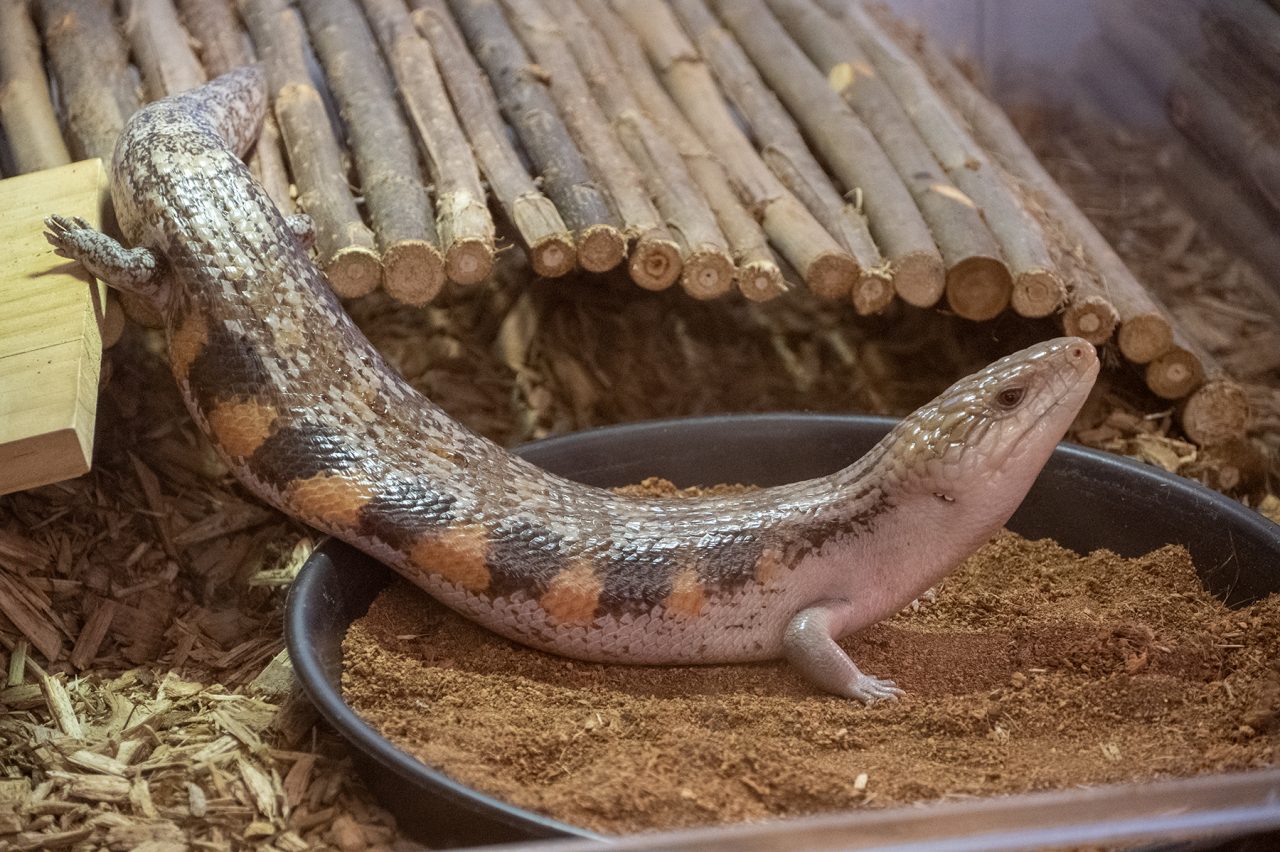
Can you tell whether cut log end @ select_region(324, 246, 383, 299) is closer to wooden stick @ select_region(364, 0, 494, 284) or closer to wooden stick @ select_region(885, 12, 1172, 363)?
wooden stick @ select_region(364, 0, 494, 284)

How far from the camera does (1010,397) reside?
3205 mm

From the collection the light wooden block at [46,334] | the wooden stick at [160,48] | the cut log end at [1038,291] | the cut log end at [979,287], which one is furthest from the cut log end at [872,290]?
the wooden stick at [160,48]

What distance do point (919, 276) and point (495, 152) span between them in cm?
Result: 158

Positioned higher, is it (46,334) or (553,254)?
(553,254)

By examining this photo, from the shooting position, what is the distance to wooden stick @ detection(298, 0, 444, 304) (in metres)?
4.11

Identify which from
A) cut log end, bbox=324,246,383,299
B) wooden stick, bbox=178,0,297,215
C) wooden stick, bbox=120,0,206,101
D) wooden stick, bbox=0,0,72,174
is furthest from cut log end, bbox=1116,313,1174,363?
wooden stick, bbox=0,0,72,174

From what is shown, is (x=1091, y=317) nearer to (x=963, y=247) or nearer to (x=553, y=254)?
(x=963, y=247)

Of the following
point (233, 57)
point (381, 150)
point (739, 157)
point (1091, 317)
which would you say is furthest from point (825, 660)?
point (233, 57)

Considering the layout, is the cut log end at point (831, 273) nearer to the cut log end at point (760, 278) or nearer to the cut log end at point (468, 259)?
the cut log end at point (760, 278)

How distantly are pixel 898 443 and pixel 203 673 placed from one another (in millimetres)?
2125

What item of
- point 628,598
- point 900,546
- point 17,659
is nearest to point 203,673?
point 17,659

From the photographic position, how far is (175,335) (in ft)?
12.1

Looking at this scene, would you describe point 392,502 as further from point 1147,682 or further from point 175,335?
point 1147,682

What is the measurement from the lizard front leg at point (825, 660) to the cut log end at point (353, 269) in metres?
1.80
